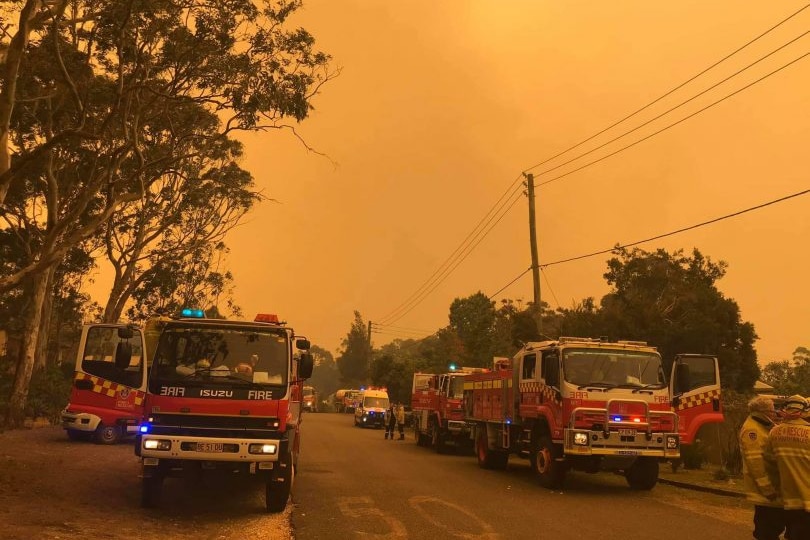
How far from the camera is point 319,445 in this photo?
938 inches

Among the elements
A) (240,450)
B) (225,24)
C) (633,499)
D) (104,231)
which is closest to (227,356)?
(240,450)

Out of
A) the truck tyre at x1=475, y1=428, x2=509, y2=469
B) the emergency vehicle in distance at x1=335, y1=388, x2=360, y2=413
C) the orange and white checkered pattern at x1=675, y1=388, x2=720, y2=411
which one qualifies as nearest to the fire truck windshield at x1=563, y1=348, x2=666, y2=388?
the orange and white checkered pattern at x1=675, y1=388, x2=720, y2=411

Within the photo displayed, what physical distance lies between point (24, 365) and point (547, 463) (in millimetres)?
16528

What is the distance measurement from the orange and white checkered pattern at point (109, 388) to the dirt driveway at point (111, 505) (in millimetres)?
2894

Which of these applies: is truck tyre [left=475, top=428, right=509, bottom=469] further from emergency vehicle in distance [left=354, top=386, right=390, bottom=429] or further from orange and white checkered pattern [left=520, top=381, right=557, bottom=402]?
emergency vehicle in distance [left=354, top=386, right=390, bottom=429]

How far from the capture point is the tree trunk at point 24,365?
22.2 metres

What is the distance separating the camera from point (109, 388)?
60.7 ft

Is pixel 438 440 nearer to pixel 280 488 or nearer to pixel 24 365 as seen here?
pixel 24 365

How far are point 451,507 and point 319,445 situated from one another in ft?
42.8

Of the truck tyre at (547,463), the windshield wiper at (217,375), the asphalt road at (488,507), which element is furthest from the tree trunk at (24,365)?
the truck tyre at (547,463)

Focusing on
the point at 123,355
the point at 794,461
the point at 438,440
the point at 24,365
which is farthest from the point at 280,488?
the point at 24,365

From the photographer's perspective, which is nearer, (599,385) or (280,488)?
(280,488)

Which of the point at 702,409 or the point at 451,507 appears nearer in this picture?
the point at 451,507

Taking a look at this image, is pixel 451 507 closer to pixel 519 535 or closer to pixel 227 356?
pixel 519 535
